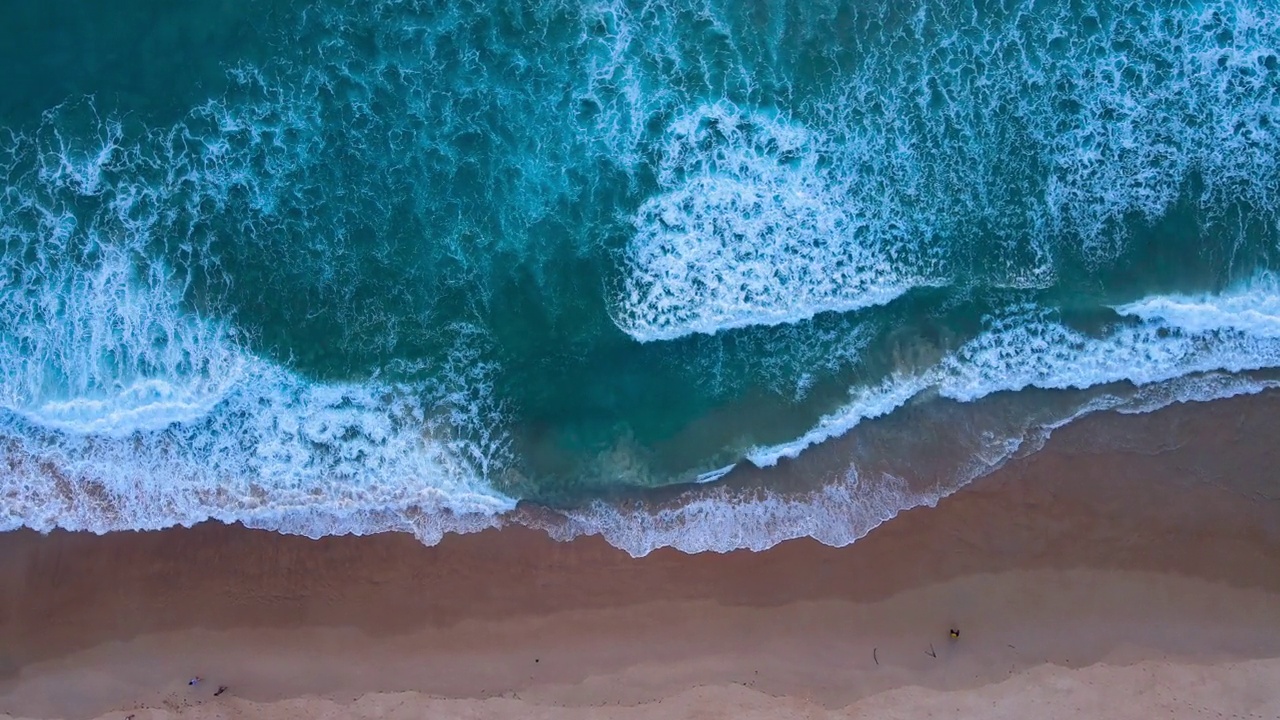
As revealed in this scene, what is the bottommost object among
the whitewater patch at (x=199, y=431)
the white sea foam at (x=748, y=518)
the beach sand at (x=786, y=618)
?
the beach sand at (x=786, y=618)

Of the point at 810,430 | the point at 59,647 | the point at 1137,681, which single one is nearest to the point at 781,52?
the point at 810,430

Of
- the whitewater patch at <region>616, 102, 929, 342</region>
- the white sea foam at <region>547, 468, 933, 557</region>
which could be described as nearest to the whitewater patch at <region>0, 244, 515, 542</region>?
the white sea foam at <region>547, 468, 933, 557</region>

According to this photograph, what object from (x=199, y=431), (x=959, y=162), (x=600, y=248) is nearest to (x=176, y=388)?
(x=199, y=431)

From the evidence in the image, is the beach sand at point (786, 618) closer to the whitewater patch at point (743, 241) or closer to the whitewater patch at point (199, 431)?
the whitewater patch at point (199, 431)

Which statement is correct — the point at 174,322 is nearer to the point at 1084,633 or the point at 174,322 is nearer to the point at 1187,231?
the point at 1084,633

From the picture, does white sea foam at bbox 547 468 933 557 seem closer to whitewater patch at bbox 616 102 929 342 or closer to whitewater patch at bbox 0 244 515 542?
whitewater patch at bbox 0 244 515 542

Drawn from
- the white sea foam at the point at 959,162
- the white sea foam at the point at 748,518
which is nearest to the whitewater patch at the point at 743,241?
the white sea foam at the point at 959,162
